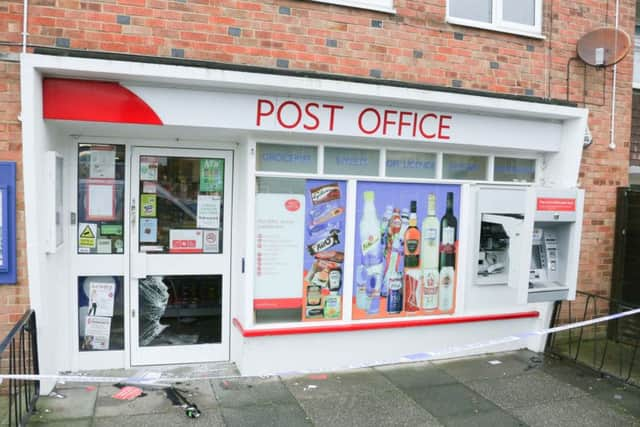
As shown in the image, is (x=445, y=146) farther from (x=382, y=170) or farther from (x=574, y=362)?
(x=574, y=362)

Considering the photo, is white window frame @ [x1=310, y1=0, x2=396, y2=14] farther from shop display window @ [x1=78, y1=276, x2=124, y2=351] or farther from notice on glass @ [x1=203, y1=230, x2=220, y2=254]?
shop display window @ [x1=78, y1=276, x2=124, y2=351]

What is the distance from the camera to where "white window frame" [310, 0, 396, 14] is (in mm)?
5152

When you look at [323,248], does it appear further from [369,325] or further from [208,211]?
[208,211]

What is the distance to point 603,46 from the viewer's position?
6.10m

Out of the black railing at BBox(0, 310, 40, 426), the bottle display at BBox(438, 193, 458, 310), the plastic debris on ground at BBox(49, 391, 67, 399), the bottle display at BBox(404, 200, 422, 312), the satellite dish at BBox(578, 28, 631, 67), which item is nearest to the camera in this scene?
the black railing at BBox(0, 310, 40, 426)

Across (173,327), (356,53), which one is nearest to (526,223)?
(356,53)

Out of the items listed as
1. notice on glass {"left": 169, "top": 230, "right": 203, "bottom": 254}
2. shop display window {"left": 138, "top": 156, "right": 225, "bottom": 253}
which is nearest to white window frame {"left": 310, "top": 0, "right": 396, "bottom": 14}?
shop display window {"left": 138, "top": 156, "right": 225, "bottom": 253}

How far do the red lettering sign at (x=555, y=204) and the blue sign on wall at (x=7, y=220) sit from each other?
15.9 feet

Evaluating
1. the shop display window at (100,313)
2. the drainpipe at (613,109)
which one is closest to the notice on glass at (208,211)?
the shop display window at (100,313)

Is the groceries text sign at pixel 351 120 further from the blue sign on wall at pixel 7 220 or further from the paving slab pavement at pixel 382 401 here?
the paving slab pavement at pixel 382 401

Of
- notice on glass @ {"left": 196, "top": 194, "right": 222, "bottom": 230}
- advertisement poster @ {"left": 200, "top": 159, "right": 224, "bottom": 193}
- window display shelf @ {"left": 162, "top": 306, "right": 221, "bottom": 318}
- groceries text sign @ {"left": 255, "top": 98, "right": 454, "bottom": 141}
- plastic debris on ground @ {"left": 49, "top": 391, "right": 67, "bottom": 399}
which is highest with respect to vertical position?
groceries text sign @ {"left": 255, "top": 98, "right": 454, "bottom": 141}

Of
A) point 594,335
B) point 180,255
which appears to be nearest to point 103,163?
point 180,255

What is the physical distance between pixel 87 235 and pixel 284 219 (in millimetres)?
1905

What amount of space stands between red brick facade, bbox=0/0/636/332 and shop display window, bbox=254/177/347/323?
120 centimetres
